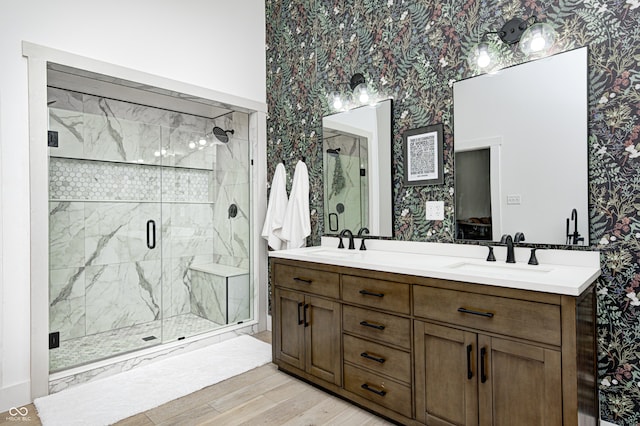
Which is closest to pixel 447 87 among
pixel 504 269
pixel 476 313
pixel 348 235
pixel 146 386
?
pixel 504 269

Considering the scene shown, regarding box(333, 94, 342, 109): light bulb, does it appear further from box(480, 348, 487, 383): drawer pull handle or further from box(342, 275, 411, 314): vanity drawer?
box(480, 348, 487, 383): drawer pull handle

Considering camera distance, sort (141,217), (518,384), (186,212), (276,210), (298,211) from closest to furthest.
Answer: (518,384), (298,211), (276,210), (141,217), (186,212)

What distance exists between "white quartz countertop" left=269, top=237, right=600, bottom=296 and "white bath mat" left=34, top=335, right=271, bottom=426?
0.96 meters

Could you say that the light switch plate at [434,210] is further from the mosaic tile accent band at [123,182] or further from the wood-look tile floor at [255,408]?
the mosaic tile accent band at [123,182]

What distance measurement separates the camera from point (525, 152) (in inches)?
79.9

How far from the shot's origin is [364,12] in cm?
285

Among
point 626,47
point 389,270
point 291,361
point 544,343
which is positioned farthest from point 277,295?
point 626,47

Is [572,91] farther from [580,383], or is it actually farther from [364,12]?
[364,12]

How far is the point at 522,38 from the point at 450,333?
1640 mm

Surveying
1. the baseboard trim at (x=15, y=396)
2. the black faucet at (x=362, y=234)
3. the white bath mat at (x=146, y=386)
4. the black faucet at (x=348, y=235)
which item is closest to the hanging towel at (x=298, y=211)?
the black faucet at (x=348, y=235)

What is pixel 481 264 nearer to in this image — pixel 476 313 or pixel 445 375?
pixel 476 313

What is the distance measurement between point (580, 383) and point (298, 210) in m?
2.28

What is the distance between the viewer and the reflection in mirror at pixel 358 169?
2.70 meters

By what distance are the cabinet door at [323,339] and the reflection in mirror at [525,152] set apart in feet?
3.16
